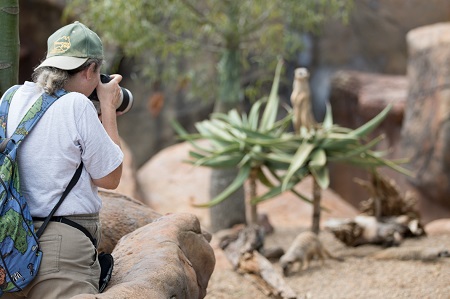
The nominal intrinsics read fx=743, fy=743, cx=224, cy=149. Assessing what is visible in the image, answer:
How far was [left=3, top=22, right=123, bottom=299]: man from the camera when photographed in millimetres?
2514

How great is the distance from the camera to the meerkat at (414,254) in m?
5.14

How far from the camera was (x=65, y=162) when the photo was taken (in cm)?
254

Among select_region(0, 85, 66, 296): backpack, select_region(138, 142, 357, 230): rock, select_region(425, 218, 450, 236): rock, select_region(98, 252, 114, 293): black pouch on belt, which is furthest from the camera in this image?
select_region(138, 142, 357, 230): rock

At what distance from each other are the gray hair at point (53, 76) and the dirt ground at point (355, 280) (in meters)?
2.36

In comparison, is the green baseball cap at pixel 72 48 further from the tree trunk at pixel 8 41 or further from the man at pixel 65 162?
the tree trunk at pixel 8 41

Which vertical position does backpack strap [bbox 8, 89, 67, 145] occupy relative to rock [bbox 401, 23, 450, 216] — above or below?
above

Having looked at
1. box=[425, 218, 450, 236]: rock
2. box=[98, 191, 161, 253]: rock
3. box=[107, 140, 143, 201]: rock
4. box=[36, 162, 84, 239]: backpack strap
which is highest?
box=[36, 162, 84, 239]: backpack strap

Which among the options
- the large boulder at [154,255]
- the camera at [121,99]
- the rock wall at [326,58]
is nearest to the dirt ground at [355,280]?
the large boulder at [154,255]

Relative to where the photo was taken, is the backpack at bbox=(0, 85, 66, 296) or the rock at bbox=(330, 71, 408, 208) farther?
the rock at bbox=(330, 71, 408, 208)

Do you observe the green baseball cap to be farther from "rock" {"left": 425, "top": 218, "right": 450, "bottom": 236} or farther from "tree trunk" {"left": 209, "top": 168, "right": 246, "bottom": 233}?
"tree trunk" {"left": 209, "top": 168, "right": 246, "bottom": 233}

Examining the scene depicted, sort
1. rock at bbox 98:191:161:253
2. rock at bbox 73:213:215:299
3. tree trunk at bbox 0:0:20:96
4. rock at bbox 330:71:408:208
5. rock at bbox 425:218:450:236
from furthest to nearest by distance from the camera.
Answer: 1. rock at bbox 330:71:408:208
2. rock at bbox 425:218:450:236
3. rock at bbox 98:191:161:253
4. tree trunk at bbox 0:0:20:96
5. rock at bbox 73:213:215:299

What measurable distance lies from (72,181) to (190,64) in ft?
32.2

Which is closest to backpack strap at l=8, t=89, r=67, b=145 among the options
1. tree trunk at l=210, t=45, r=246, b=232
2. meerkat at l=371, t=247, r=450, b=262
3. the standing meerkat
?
meerkat at l=371, t=247, r=450, b=262

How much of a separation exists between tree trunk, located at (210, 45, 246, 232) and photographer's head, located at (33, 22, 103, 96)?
472 centimetres
